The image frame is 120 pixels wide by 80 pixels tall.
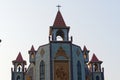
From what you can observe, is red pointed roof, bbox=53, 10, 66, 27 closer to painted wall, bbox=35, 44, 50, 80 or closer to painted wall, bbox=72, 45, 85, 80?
painted wall, bbox=35, 44, 50, 80

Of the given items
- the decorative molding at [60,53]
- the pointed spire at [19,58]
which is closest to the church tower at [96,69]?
the decorative molding at [60,53]

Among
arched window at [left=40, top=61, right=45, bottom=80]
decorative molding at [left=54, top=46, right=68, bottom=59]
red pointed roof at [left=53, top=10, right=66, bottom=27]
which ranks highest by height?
red pointed roof at [left=53, top=10, right=66, bottom=27]

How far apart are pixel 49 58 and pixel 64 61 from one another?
2202 mm

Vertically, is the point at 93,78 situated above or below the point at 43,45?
below

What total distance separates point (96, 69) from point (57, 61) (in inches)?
389

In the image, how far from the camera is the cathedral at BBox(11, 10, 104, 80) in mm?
48500

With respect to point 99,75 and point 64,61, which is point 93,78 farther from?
point 64,61

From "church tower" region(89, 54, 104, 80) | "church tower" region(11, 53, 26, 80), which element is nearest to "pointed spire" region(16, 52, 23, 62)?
"church tower" region(11, 53, 26, 80)

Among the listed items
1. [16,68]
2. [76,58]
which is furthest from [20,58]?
[76,58]

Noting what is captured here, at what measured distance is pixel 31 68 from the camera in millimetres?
52875

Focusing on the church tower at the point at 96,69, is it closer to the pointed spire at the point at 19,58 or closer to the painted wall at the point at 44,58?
the painted wall at the point at 44,58

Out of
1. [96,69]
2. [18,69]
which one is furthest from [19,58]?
[96,69]

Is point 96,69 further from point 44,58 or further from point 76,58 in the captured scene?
point 44,58

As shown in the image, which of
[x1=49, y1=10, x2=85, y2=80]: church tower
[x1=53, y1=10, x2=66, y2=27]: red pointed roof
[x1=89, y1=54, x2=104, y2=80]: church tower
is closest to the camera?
[x1=49, y1=10, x2=85, y2=80]: church tower
